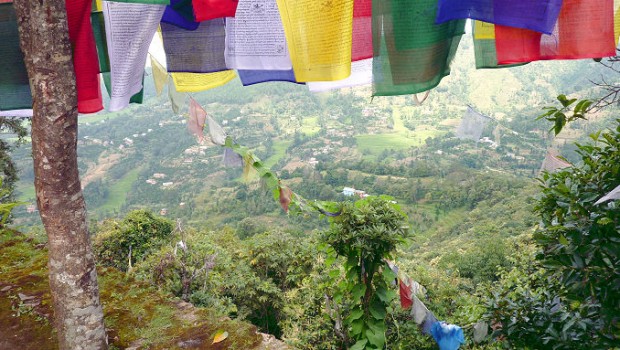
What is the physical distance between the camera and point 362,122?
5169cm

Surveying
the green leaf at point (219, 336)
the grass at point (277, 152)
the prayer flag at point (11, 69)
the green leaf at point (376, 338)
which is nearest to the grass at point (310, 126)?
the grass at point (277, 152)

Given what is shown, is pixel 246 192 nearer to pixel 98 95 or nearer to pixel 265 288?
pixel 265 288

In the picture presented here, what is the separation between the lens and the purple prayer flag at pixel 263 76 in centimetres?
214

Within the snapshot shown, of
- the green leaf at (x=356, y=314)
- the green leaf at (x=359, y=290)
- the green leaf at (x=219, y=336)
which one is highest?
the green leaf at (x=219, y=336)

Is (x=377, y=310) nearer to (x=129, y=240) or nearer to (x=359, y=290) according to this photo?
(x=359, y=290)

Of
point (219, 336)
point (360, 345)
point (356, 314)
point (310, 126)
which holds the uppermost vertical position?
point (219, 336)

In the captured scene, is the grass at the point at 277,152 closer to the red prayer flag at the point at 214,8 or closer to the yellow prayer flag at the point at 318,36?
the red prayer flag at the point at 214,8

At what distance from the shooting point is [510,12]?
1.63m

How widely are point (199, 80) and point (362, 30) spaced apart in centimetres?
120

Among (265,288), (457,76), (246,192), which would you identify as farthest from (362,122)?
(265,288)

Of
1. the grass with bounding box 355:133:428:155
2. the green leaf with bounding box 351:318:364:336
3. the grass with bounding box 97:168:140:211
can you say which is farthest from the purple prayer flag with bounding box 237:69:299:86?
the grass with bounding box 355:133:428:155

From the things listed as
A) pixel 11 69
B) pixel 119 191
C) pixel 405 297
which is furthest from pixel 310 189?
pixel 11 69

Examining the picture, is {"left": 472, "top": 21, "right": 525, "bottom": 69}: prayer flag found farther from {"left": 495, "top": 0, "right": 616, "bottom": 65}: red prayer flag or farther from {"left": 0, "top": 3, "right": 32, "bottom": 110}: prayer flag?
{"left": 0, "top": 3, "right": 32, "bottom": 110}: prayer flag

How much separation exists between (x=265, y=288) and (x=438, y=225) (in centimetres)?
2068
